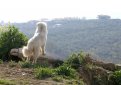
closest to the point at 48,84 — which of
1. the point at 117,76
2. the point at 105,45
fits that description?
the point at 117,76

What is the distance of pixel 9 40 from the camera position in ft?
54.1

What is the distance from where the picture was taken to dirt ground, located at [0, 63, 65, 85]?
1049 centimetres

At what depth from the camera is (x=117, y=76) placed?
11938 millimetres

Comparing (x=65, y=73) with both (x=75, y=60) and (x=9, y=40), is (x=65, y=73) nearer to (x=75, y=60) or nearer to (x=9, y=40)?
(x=75, y=60)

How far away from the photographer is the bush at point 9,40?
640 inches

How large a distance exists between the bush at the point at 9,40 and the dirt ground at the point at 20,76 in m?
3.07

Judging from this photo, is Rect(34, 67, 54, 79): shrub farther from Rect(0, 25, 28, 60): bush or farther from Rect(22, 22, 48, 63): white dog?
Rect(0, 25, 28, 60): bush

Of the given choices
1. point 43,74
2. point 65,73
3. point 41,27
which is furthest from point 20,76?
point 41,27

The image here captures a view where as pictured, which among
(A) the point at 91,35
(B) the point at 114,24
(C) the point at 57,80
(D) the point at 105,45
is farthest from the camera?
(B) the point at 114,24

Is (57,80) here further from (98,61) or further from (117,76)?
(98,61)

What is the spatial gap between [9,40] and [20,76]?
210 inches

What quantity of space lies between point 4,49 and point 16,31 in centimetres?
110

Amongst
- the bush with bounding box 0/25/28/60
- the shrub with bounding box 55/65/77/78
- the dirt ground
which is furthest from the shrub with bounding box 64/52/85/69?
the bush with bounding box 0/25/28/60

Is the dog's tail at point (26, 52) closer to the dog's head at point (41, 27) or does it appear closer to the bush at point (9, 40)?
the dog's head at point (41, 27)
